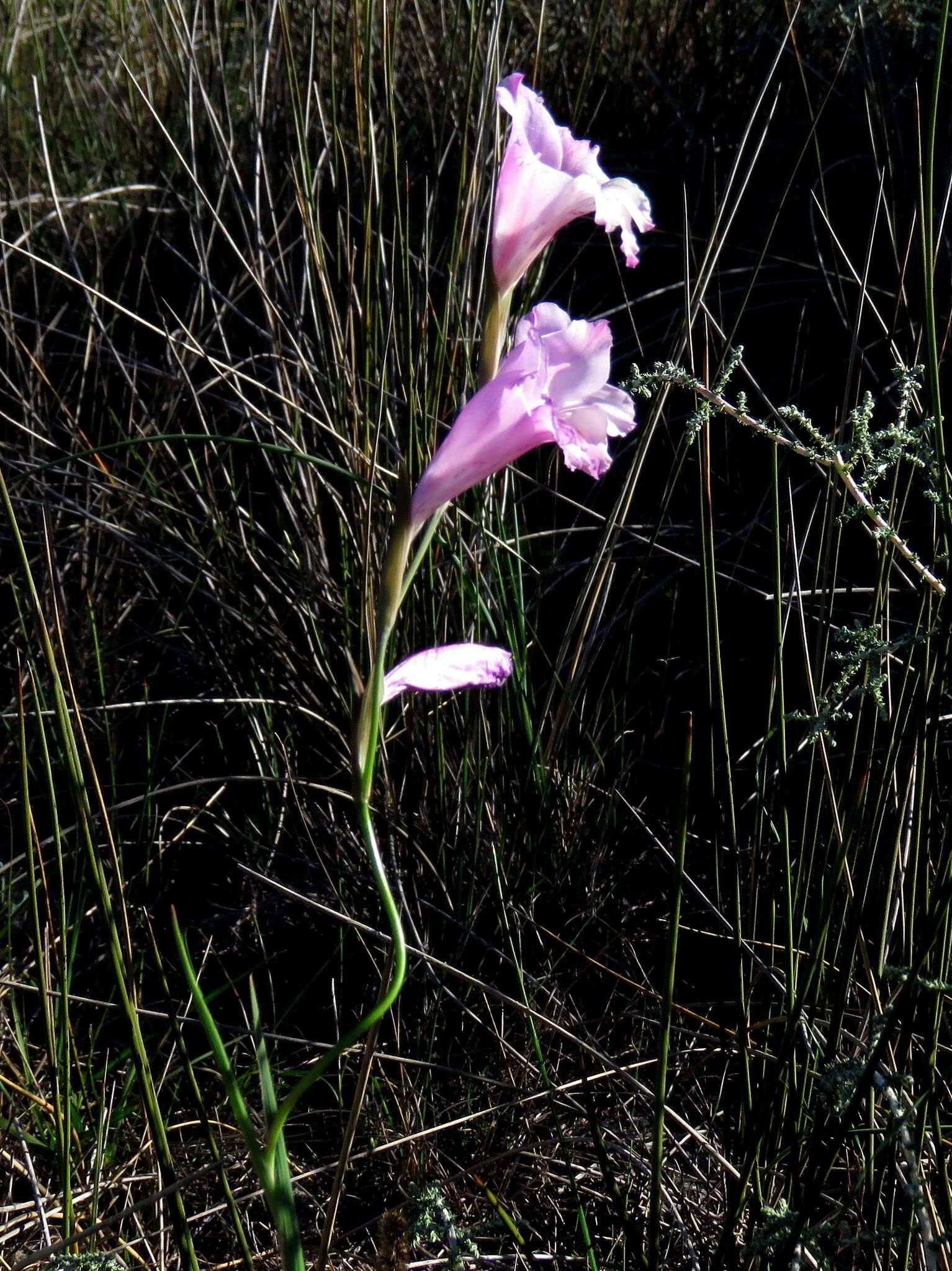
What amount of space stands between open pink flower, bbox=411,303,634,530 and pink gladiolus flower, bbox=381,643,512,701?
0.26 ft

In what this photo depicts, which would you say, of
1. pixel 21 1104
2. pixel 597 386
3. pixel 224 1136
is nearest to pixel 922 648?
pixel 597 386

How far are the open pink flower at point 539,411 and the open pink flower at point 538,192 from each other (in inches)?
2.0

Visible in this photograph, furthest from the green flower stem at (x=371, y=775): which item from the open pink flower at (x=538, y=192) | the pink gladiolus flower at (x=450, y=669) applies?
the open pink flower at (x=538, y=192)

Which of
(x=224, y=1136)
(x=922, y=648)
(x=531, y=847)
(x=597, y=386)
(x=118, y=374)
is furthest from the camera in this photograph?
(x=118, y=374)

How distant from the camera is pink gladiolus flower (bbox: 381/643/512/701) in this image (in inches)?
24.4

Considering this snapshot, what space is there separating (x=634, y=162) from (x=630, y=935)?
5.42 feet

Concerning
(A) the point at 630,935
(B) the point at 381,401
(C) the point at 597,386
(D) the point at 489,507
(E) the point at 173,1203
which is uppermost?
(C) the point at 597,386

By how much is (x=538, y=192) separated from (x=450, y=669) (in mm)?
293

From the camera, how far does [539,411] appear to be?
0.60 m

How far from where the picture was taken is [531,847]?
1264mm

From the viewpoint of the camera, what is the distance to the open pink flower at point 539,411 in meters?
0.59

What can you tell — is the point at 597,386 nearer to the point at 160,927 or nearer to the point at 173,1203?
the point at 173,1203

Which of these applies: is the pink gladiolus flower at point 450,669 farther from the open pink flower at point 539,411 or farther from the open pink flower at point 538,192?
the open pink flower at point 538,192

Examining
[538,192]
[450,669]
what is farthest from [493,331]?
[450,669]
